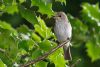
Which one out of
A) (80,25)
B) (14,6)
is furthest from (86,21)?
(14,6)

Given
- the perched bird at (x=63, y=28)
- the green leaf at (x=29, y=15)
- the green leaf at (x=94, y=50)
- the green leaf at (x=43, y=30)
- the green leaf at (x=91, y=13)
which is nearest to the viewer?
the green leaf at (x=29, y=15)

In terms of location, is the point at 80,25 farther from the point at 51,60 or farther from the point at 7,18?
the point at 51,60

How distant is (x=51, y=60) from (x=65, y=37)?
1146 mm

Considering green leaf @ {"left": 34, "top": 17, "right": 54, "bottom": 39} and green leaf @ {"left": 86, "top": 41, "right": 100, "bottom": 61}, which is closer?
green leaf @ {"left": 34, "top": 17, "right": 54, "bottom": 39}

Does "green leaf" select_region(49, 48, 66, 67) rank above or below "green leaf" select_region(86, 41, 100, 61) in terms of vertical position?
above

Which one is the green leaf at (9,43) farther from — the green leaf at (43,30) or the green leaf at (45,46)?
the green leaf at (43,30)

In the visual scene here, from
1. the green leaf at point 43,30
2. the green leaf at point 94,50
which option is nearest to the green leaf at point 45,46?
the green leaf at point 43,30

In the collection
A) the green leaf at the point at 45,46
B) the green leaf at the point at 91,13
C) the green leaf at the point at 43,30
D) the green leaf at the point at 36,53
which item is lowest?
the green leaf at the point at 91,13

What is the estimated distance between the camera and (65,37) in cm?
438

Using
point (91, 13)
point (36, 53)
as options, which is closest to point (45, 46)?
point (36, 53)

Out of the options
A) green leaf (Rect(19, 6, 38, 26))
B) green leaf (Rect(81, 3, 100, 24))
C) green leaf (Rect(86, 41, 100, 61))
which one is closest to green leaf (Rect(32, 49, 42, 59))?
green leaf (Rect(19, 6, 38, 26))

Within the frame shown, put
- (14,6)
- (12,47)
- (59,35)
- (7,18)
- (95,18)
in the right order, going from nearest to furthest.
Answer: (12,47), (14,6), (59,35), (95,18), (7,18)

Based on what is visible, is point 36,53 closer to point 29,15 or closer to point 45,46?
point 45,46

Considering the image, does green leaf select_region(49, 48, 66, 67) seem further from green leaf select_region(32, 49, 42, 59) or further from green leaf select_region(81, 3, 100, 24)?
green leaf select_region(81, 3, 100, 24)
